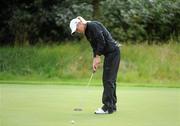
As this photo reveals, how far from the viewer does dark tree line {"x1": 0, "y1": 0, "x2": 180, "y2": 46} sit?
Result: 22.8 m

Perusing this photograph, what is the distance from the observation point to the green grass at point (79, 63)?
714 inches

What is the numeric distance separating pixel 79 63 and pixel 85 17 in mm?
3384

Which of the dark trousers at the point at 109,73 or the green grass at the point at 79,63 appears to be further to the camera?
the green grass at the point at 79,63

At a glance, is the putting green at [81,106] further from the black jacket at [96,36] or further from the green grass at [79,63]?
the green grass at [79,63]

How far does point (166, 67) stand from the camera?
1867 centimetres

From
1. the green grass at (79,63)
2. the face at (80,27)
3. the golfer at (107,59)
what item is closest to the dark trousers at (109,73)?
the golfer at (107,59)

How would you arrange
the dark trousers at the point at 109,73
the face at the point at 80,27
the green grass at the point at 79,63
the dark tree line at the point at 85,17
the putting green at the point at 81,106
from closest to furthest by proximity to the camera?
the putting green at the point at 81,106, the face at the point at 80,27, the dark trousers at the point at 109,73, the green grass at the point at 79,63, the dark tree line at the point at 85,17

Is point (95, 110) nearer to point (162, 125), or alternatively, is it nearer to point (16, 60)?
point (162, 125)

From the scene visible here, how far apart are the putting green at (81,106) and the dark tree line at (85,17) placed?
907 centimetres

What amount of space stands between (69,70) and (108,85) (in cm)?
932

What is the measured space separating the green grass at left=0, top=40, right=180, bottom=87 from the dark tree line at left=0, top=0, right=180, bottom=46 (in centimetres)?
160

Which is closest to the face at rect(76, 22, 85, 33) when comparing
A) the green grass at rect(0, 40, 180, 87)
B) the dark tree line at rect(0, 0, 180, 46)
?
the green grass at rect(0, 40, 180, 87)

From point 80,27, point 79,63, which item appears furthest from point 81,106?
point 79,63

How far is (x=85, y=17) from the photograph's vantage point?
73.7ft
